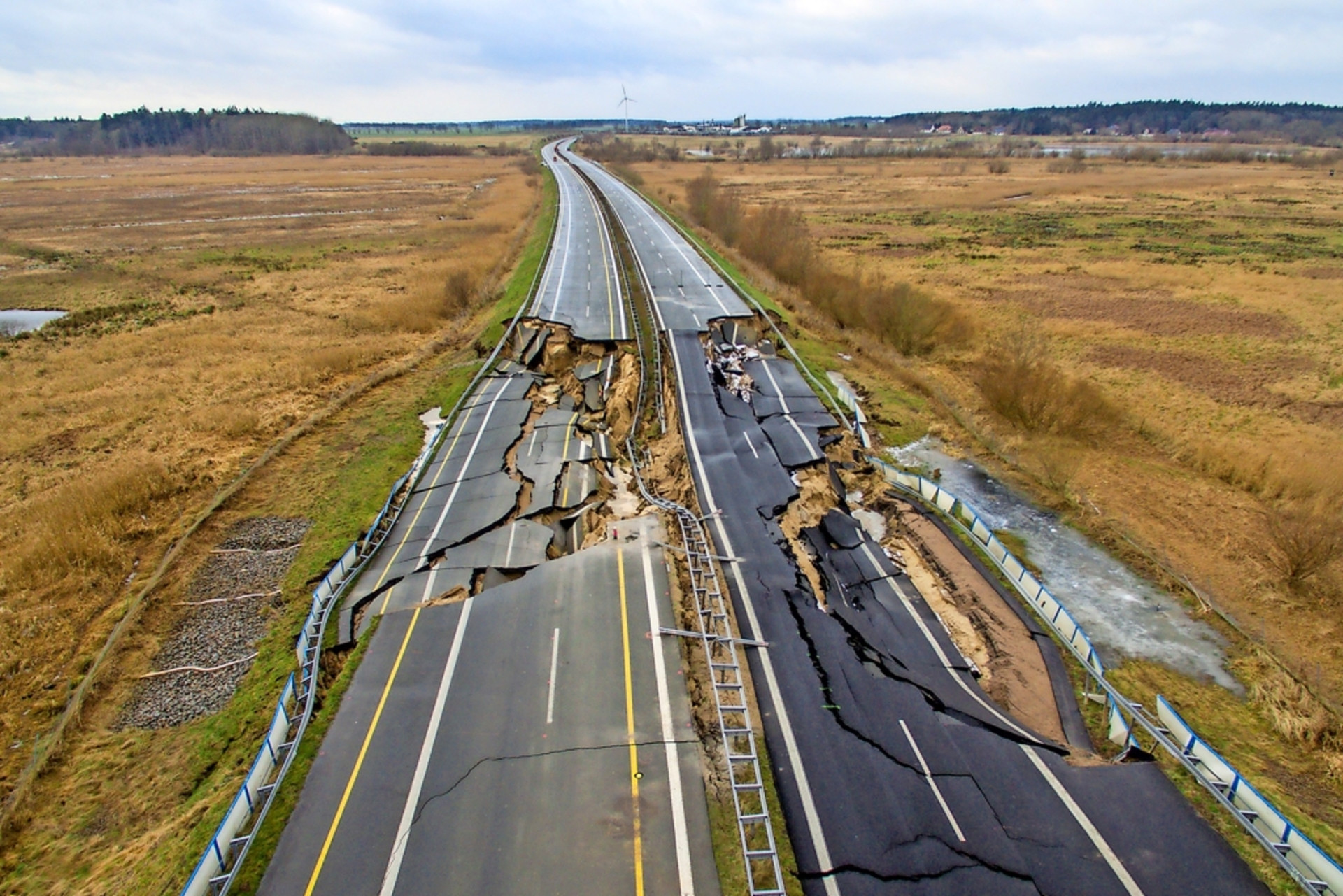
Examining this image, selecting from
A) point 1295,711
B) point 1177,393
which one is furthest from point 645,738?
point 1177,393

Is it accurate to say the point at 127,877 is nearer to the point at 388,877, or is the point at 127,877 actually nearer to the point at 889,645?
the point at 388,877

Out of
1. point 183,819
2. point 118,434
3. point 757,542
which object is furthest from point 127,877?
point 118,434

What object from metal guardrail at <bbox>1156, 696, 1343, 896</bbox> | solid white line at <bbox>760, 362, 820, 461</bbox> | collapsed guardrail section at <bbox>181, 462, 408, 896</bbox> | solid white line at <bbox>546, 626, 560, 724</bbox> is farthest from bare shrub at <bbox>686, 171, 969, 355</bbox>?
collapsed guardrail section at <bbox>181, 462, 408, 896</bbox>

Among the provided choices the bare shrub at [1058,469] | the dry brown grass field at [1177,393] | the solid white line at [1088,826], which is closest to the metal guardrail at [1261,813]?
the dry brown grass field at [1177,393]

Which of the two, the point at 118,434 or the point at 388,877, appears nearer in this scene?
the point at 388,877

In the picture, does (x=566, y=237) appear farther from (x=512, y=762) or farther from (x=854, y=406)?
(x=512, y=762)

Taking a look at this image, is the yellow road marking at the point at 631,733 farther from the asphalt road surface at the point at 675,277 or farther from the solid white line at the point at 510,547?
the asphalt road surface at the point at 675,277
